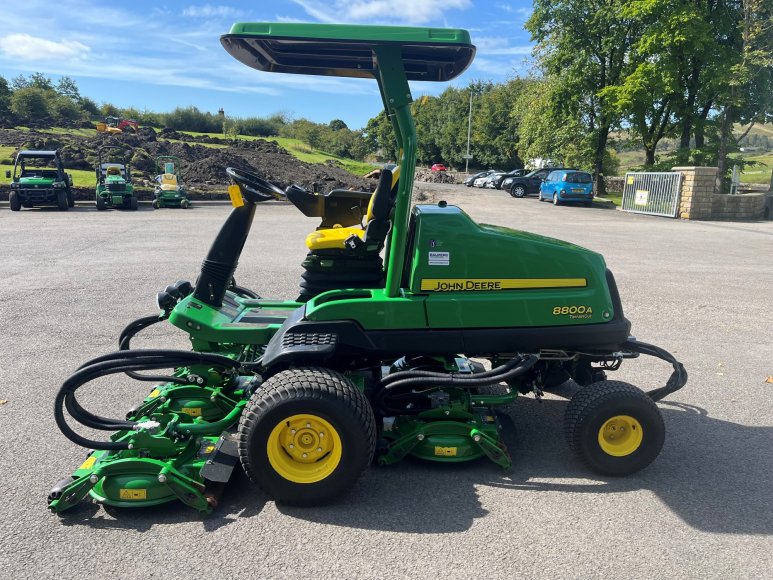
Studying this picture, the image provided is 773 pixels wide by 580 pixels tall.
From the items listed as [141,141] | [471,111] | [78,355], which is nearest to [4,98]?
[141,141]

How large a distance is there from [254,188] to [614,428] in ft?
9.15

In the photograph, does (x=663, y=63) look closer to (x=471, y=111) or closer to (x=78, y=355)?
(x=78, y=355)

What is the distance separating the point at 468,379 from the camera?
330 centimetres

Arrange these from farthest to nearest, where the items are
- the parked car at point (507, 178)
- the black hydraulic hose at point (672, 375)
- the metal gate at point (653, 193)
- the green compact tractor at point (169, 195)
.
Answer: the parked car at point (507, 178)
the green compact tractor at point (169, 195)
the metal gate at point (653, 193)
the black hydraulic hose at point (672, 375)

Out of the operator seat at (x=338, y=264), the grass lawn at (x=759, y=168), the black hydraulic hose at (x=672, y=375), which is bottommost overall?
the black hydraulic hose at (x=672, y=375)

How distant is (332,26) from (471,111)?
57.2 meters

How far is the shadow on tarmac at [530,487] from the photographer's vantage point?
2.96 m

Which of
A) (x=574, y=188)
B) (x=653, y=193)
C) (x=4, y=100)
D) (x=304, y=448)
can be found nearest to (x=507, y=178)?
(x=574, y=188)

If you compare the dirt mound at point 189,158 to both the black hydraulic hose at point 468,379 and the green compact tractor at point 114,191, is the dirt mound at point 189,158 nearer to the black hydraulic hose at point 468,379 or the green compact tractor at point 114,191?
the green compact tractor at point 114,191

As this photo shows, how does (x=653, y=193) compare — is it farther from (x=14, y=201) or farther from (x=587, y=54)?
(x=14, y=201)

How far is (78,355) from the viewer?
210 inches

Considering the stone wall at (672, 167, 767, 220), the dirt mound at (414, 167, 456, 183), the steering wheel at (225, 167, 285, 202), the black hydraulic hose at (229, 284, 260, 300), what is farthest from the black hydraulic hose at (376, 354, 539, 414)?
the dirt mound at (414, 167, 456, 183)

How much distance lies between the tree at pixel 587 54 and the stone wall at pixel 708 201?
8362 millimetres

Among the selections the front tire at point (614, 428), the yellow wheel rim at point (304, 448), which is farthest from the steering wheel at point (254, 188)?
the front tire at point (614, 428)
